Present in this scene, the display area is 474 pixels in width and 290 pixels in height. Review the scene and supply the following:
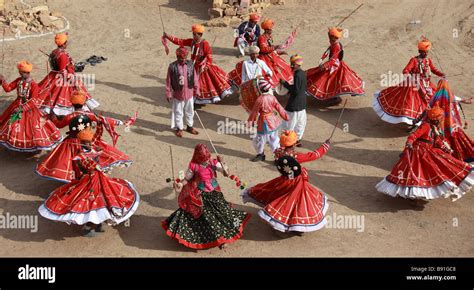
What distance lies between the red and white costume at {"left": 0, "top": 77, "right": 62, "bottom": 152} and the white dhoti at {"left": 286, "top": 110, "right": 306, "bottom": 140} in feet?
16.0

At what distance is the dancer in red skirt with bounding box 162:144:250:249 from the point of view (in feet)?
34.5

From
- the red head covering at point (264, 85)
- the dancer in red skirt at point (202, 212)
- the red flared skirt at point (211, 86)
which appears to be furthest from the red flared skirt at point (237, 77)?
the dancer in red skirt at point (202, 212)

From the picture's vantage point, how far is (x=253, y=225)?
37.9ft

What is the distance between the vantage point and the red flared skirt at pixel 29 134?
13414 millimetres

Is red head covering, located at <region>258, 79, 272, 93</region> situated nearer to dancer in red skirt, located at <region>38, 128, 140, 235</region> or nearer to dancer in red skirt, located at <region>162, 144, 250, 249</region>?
dancer in red skirt, located at <region>162, 144, 250, 249</region>

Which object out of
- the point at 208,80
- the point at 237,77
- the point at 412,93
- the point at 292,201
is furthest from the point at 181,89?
the point at 412,93

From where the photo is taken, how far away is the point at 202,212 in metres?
10.6

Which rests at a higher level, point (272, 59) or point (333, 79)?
point (272, 59)

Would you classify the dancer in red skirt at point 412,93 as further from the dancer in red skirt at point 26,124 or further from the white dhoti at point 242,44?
the dancer in red skirt at point 26,124

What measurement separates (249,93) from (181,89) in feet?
5.84

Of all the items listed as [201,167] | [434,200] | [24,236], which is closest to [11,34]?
[24,236]
